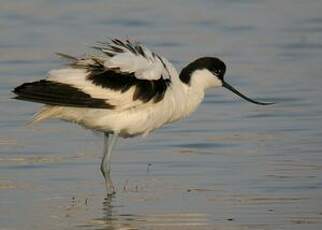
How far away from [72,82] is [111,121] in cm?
53

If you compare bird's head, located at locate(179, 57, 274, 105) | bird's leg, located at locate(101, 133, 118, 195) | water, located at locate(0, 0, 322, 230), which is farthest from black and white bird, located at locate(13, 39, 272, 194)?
water, located at locate(0, 0, 322, 230)

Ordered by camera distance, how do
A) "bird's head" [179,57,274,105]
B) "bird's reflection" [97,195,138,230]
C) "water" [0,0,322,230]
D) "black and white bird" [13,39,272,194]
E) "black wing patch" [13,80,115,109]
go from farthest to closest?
"bird's head" [179,57,274,105] < "black and white bird" [13,39,272,194] < "black wing patch" [13,80,115,109] < "water" [0,0,322,230] < "bird's reflection" [97,195,138,230]

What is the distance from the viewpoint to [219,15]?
19641 millimetres

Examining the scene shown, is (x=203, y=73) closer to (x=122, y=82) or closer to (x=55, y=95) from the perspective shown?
(x=122, y=82)

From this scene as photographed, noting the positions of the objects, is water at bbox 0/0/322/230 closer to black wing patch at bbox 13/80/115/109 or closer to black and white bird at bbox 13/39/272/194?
black and white bird at bbox 13/39/272/194

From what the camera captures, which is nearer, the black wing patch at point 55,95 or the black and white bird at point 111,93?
the black wing patch at point 55,95

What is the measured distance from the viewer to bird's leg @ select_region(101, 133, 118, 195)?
10.4 m

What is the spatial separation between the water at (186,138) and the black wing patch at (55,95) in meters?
0.68

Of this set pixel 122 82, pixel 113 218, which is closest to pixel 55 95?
pixel 122 82

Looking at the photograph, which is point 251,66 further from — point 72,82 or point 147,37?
point 72,82

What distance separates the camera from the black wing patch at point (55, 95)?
1037 cm

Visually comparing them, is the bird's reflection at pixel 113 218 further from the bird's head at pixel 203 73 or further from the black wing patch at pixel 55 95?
the bird's head at pixel 203 73

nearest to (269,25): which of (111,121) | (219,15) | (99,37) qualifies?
(219,15)

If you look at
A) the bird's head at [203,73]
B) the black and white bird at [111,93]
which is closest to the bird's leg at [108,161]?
the black and white bird at [111,93]
